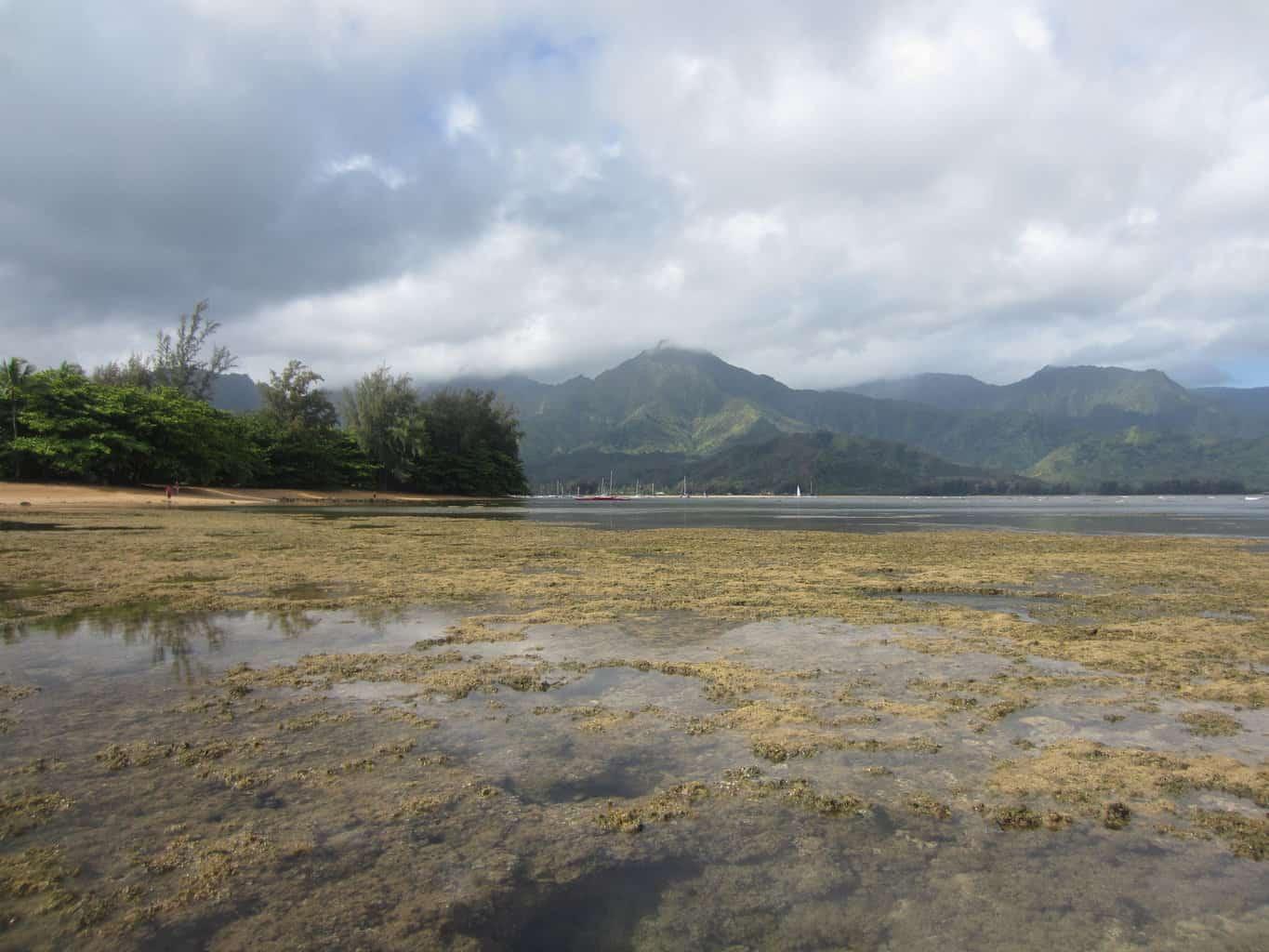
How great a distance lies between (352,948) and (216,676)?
17.0 ft

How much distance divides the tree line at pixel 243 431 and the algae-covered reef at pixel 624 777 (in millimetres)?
61872

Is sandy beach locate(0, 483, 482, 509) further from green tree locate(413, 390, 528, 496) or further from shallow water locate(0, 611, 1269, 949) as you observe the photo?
shallow water locate(0, 611, 1269, 949)

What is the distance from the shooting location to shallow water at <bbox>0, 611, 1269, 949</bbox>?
352 cm

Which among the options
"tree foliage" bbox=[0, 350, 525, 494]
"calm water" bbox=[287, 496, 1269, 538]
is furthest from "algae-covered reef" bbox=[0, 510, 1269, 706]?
"tree foliage" bbox=[0, 350, 525, 494]

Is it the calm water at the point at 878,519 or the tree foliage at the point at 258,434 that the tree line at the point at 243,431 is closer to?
the tree foliage at the point at 258,434

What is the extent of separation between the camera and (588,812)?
4.68 meters

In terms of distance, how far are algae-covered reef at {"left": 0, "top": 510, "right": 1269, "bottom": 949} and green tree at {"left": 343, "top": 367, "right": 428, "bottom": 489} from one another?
90.3m

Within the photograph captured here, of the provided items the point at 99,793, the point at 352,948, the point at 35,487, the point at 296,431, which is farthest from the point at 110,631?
the point at 296,431

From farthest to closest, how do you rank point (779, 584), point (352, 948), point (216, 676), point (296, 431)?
point (296, 431) → point (779, 584) → point (216, 676) → point (352, 948)

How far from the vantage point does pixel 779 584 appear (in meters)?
15.6

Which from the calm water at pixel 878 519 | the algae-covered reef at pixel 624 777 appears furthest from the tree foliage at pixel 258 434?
the algae-covered reef at pixel 624 777

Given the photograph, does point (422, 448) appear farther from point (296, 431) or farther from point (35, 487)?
point (35, 487)

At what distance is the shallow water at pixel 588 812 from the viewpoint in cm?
352

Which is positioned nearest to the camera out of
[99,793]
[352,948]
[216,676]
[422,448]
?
[352,948]
